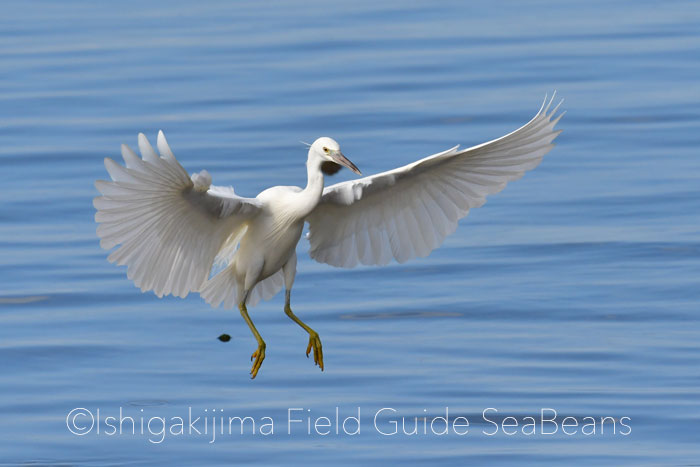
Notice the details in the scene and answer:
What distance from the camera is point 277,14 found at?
32875 millimetres

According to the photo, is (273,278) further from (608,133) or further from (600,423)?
(608,133)

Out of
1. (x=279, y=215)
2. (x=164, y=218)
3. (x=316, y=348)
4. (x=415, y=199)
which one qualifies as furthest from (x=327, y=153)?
(x=415, y=199)

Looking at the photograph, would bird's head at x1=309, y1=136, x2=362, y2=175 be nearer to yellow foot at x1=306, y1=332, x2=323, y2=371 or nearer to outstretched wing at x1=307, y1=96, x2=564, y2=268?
outstretched wing at x1=307, y1=96, x2=564, y2=268

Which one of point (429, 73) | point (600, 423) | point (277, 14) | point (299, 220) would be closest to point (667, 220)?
point (600, 423)

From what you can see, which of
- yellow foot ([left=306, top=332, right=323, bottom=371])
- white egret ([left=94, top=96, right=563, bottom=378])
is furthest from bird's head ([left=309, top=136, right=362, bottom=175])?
yellow foot ([left=306, top=332, right=323, bottom=371])

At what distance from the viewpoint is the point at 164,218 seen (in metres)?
12.9

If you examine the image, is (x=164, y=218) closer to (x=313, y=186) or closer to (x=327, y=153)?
(x=313, y=186)

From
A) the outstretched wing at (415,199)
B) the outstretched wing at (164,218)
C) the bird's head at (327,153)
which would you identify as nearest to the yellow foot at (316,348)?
the outstretched wing at (164,218)

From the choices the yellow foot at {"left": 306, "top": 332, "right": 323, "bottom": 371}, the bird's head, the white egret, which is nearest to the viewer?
the white egret

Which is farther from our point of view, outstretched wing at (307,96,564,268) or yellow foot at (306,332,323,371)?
outstretched wing at (307,96,564,268)

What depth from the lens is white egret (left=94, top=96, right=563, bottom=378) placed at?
12.5 meters

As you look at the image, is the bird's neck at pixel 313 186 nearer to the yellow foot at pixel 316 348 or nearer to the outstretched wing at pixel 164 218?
the outstretched wing at pixel 164 218

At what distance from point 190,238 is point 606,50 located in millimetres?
17535

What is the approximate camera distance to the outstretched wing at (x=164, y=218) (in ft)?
39.9
